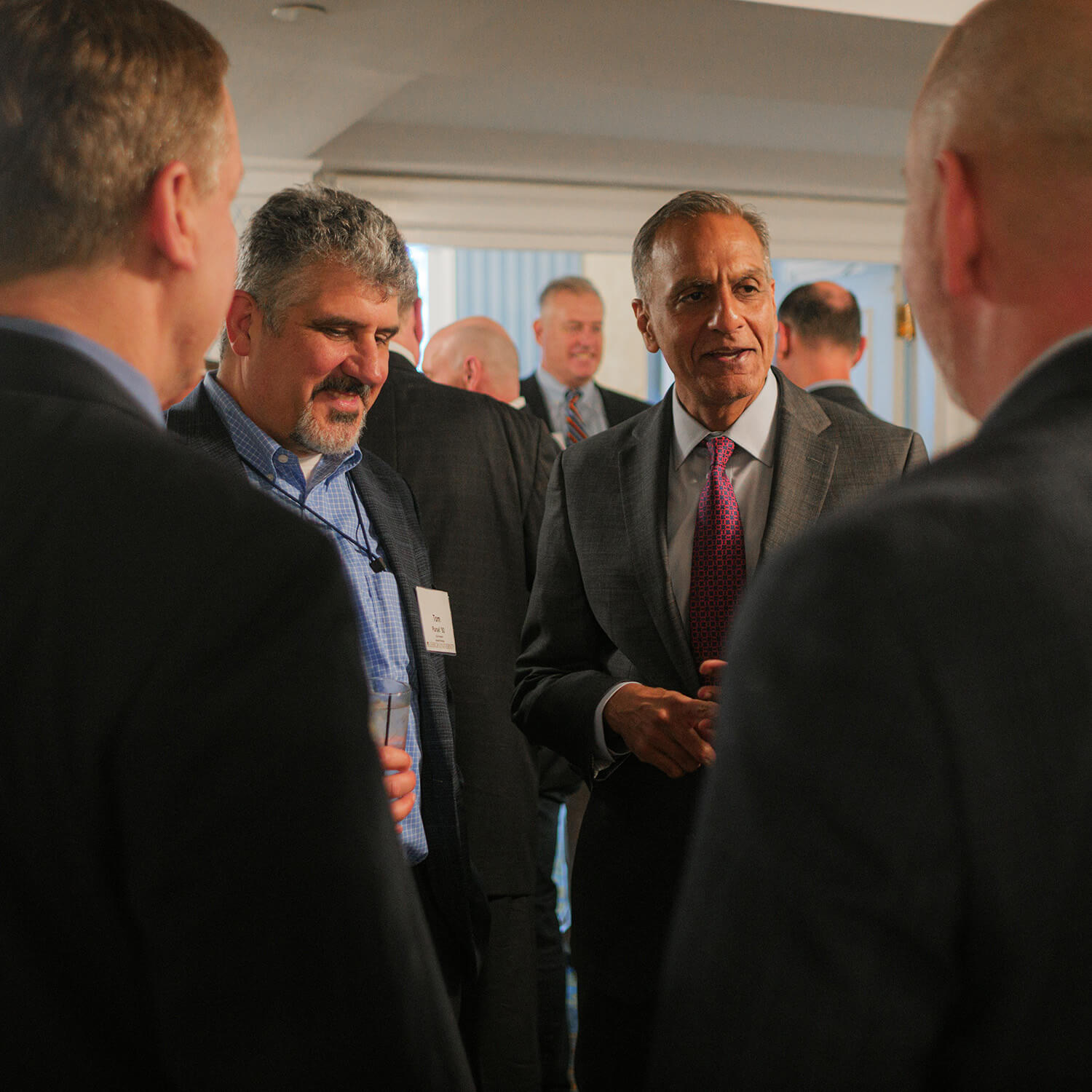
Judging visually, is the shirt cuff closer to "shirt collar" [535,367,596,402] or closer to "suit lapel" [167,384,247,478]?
"suit lapel" [167,384,247,478]

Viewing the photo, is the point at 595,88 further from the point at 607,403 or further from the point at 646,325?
the point at 646,325

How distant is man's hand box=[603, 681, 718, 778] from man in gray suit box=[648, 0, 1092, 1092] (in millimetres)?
970

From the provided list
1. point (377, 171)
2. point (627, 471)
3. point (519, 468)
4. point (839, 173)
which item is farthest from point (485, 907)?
point (839, 173)

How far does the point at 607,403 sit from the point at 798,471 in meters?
4.01

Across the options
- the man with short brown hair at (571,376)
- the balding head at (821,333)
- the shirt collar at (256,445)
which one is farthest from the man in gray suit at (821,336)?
the shirt collar at (256,445)

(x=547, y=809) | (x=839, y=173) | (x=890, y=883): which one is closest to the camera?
(x=890, y=883)

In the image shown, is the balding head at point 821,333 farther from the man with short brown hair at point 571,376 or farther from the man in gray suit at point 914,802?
the man in gray suit at point 914,802

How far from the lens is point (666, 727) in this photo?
5.70 feet

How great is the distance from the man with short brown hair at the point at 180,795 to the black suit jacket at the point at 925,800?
0.26 meters

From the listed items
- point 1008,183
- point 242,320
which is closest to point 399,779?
point 242,320

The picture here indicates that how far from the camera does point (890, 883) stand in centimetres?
66

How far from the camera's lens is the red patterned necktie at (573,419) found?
5.84 metres

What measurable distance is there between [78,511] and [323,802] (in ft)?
0.85

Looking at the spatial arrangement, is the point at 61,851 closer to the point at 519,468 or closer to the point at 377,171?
the point at 519,468
